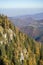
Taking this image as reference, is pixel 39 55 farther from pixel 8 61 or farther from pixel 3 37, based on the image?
pixel 8 61

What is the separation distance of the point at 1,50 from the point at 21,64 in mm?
16826

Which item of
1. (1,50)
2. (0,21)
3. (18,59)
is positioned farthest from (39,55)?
(1,50)

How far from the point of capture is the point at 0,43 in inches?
3991

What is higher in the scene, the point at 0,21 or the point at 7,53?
the point at 0,21

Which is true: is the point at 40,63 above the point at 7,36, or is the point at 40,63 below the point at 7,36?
below

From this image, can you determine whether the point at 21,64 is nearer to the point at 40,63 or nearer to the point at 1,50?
the point at 1,50

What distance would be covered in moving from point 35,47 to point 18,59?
171ft

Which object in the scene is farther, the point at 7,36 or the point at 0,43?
the point at 7,36

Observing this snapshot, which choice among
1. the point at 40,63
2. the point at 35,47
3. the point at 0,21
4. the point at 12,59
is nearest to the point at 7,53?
the point at 12,59

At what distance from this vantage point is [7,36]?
376 ft

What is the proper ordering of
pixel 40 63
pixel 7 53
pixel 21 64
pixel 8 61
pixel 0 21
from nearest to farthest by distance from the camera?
pixel 8 61, pixel 7 53, pixel 21 64, pixel 0 21, pixel 40 63

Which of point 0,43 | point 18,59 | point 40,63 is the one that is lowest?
point 40,63

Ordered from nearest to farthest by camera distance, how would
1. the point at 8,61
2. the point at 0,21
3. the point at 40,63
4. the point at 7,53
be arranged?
the point at 8,61
the point at 7,53
the point at 0,21
the point at 40,63

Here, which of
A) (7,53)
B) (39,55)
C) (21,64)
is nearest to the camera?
(7,53)
